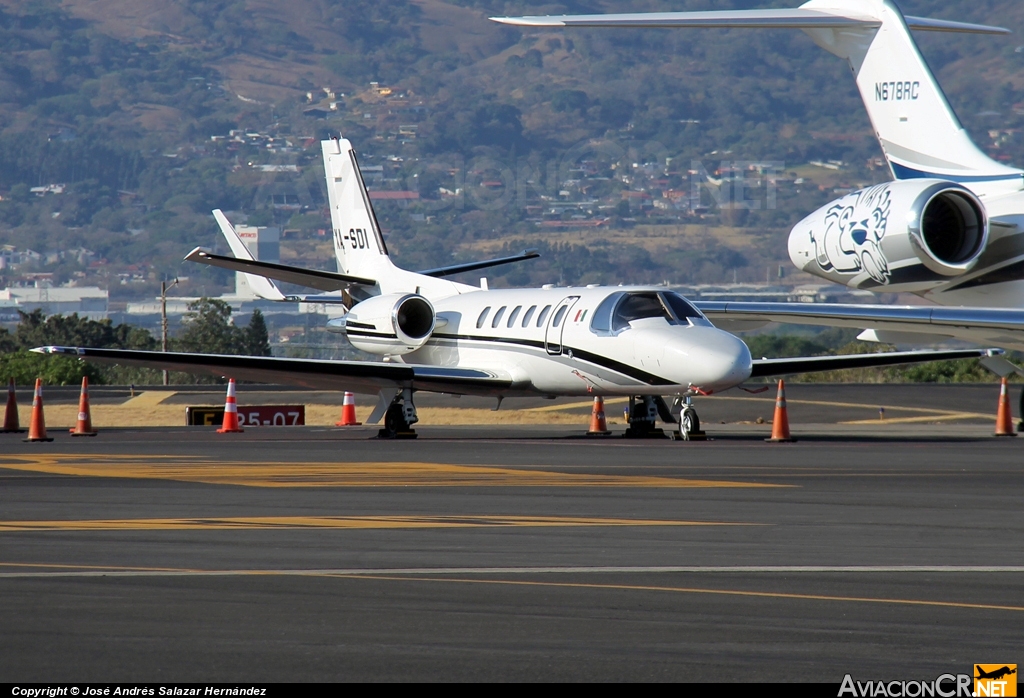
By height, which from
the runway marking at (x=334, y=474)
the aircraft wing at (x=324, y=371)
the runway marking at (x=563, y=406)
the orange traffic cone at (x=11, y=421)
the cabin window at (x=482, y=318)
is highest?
the cabin window at (x=482, y=318)

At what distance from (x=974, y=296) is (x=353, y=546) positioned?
38.5 feet

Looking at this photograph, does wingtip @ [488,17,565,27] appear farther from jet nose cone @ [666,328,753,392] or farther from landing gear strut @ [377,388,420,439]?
landing gear strut @ [377,388,420,439]

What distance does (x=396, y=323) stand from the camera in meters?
22.5

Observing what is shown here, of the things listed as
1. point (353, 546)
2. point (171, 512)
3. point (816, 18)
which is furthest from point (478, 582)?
point (816, 18)

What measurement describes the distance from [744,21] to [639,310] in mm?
3780

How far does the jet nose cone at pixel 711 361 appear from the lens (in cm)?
1731

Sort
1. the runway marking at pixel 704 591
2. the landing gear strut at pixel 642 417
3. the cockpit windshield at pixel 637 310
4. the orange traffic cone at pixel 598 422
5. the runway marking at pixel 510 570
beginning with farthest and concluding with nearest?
the orange traffic cone at pixel 598 422 < the landing gear strut at pixel 642 417 < the cockpit windshield at pixel 637 310 < the runway marking at pixel 510 570 < the runway marking at pixel 704 591

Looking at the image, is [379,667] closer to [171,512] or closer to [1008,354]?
[171,512]

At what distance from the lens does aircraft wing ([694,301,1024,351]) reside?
55.3ft

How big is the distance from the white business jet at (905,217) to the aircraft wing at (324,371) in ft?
10.9

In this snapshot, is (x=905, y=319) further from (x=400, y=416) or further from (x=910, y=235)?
(x=400, y=416)

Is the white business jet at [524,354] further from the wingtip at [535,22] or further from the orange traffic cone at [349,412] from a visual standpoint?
the wingtip at [535,22]

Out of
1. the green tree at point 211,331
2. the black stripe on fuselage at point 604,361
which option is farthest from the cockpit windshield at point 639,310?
the green tree at point 211,331

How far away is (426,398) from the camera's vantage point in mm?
32625
